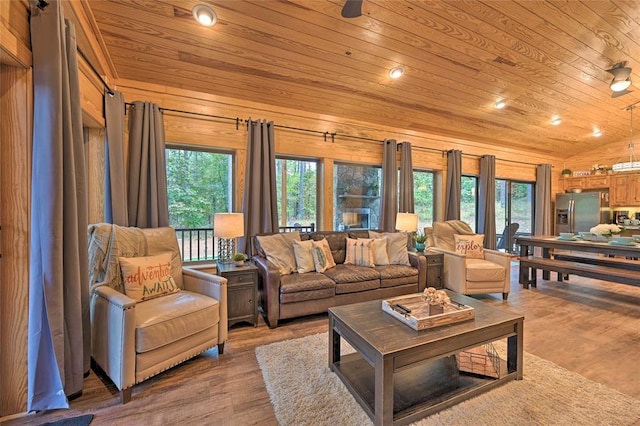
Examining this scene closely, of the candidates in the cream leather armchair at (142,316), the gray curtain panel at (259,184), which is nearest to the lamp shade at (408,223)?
the gray curtain panel at (259,184)

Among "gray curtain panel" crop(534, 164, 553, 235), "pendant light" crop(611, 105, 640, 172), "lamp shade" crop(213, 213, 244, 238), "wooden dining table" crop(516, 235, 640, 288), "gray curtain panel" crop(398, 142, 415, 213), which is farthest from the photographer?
"gray curtain panel" crop(534, 164, 553, 235)

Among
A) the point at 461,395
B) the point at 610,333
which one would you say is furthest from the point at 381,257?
the point at 610,333

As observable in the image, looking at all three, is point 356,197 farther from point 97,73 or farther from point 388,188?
point 97,73

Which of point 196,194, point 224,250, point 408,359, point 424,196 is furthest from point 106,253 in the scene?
point 424,196

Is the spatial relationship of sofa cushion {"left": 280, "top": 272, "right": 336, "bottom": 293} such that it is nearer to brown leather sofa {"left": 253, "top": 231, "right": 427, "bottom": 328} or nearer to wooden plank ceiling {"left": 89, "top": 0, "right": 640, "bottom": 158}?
brown leather sofa {"left": 253, "top": 231, "right": 427, "bottom": 328}

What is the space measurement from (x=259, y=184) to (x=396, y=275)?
2115 millimetres

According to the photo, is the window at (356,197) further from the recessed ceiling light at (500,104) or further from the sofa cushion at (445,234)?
the recessed ceiling light at (500,104)

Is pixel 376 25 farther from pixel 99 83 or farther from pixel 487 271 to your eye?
pixel 487 271

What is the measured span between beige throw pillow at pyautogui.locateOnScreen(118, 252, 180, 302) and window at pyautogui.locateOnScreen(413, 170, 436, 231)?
442 centimetres

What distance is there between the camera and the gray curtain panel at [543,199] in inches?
266

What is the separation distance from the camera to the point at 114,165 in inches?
113

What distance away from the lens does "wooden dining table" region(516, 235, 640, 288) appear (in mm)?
3479

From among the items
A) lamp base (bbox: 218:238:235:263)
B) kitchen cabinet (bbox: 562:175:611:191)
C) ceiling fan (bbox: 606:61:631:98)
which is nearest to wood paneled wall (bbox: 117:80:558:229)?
lamp base (bbox: 218:238:235:263)

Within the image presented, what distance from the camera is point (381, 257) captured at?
3.67 meters
